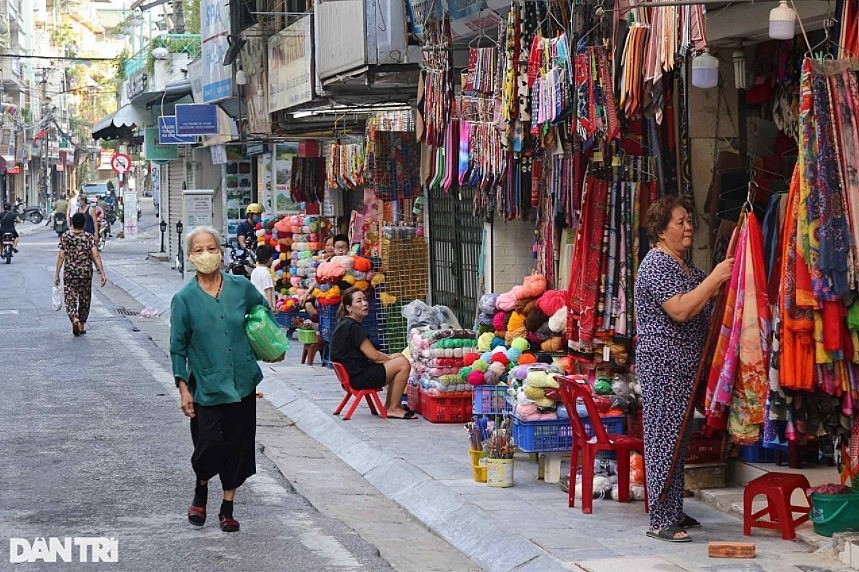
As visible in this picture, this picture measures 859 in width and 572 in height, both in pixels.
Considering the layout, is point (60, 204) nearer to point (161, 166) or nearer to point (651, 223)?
point (161, 166)

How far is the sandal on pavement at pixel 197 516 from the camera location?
828 cm

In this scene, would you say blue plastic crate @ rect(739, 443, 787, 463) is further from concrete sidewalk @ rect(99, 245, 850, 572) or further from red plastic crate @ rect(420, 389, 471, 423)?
red plastic crate @ rect(420, 389, 471, 423)

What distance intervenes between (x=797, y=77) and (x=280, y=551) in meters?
4.40

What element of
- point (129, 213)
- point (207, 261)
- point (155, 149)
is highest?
point (155, 149)

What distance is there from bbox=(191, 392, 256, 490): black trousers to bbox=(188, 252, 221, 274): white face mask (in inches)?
30.1

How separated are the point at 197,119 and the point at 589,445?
21990 mm

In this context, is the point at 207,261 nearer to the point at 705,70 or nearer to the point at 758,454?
the point at 705,70

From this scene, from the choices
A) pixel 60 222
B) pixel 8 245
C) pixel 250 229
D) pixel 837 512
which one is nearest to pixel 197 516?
pixel 837 512

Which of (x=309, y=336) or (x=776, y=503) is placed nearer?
(x=776, y=503)

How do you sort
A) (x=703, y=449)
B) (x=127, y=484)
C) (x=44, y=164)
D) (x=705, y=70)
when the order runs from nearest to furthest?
1. (x=705, y=70)
2. (x=703, y=449)
3. (x=127, y=484)
4. (x=44, y=164)

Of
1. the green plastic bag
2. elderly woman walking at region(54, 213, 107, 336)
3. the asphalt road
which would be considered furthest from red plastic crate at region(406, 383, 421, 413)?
elderly woman walking at region(54, 213, 107, 336)

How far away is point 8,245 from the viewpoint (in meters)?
38.7

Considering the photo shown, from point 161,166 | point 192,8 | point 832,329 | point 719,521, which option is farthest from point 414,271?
point 161,166

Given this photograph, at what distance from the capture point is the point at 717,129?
9.95m
